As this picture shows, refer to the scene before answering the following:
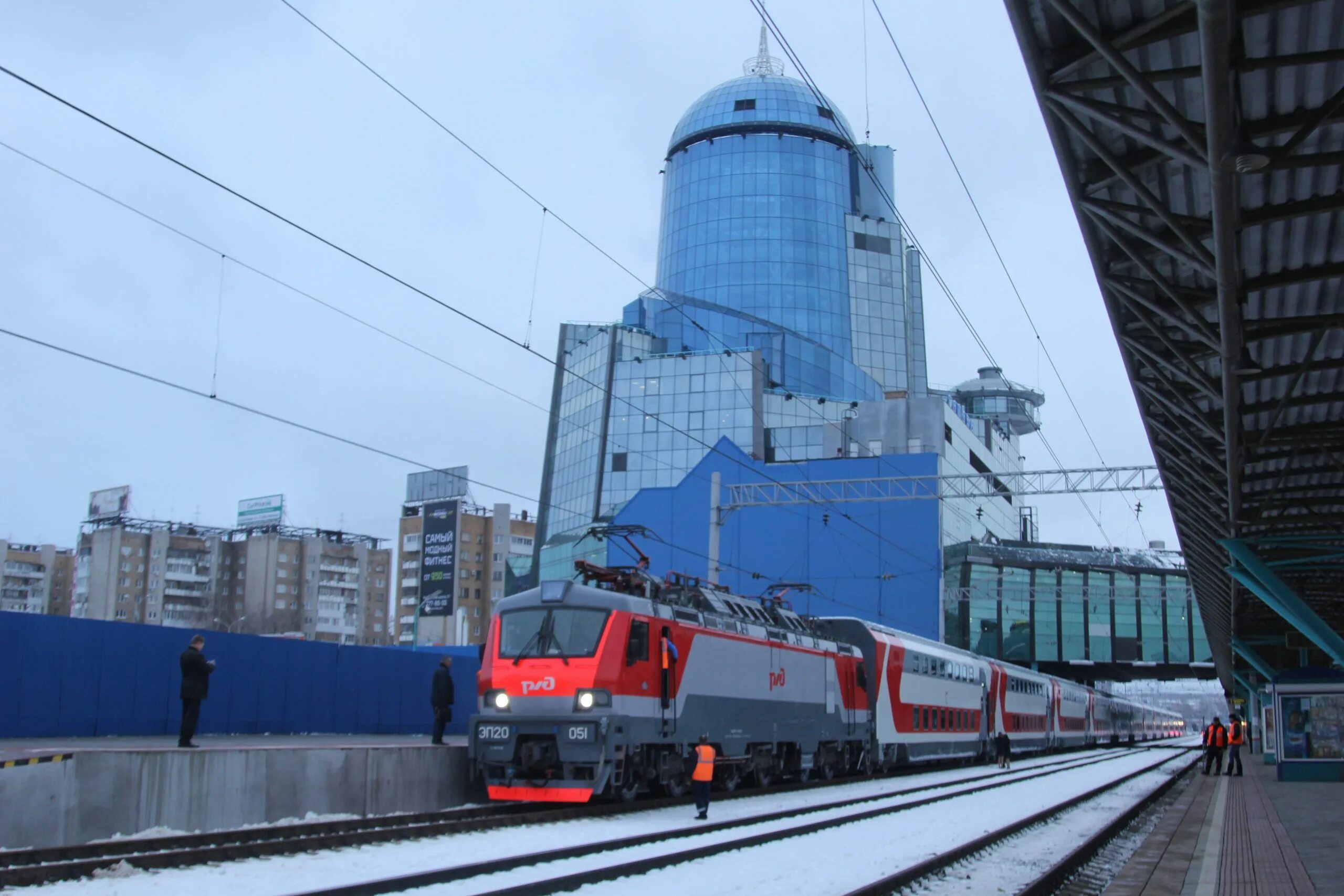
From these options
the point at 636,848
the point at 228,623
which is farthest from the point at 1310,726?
the point at 228,623

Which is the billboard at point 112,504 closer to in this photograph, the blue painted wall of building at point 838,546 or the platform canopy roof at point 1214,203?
the blue painted wall of building at point 838,546

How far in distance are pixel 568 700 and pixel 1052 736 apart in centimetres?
3713

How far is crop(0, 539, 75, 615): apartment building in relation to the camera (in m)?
122

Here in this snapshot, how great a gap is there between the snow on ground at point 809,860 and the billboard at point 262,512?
112432 mm

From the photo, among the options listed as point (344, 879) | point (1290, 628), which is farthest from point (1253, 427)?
point (1290, 628)

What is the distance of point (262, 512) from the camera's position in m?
125

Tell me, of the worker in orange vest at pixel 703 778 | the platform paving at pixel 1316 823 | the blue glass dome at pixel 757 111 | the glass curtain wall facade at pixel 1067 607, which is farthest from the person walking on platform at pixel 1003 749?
the blue glass dome at pixel 757 111

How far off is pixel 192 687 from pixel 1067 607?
64.6 meters

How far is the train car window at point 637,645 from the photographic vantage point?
58.0 ft

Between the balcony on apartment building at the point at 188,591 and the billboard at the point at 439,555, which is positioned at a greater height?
the billboard at the point at 439,555

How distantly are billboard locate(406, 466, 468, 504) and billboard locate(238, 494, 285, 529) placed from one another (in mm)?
14121

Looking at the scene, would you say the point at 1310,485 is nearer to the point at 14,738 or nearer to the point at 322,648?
the point at 322,648

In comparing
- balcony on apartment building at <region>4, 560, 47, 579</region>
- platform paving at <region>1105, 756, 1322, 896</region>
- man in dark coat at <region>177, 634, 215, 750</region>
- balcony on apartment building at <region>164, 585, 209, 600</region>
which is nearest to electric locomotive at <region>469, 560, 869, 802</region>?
man in dark coat at <region>177, 634, 215, 750</region>

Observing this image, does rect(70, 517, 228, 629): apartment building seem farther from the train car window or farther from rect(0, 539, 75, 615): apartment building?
the train car window
